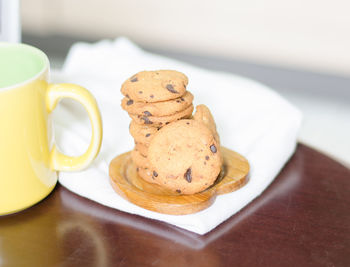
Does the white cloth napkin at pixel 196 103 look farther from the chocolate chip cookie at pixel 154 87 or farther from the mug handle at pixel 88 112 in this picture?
the chocolate chip cookie at pixel 154 87

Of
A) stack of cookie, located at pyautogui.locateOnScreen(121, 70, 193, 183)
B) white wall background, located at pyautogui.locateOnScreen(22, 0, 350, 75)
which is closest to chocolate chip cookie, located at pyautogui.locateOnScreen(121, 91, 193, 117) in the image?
stack of cookie, located at pyautogui.locateOnScreen(121, 70, 193, 183)

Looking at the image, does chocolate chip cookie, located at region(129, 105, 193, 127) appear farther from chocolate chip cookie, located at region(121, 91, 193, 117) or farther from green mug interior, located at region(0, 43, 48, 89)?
green mug interior, located at region(0, 43, 48, 89)

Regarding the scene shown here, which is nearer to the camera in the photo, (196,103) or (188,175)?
(188,175)

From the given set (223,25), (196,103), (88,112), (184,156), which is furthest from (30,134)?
(223,25)

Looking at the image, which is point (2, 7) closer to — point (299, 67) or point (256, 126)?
point (256, 126)

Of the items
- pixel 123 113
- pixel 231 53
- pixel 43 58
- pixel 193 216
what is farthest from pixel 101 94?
pixel 231 53

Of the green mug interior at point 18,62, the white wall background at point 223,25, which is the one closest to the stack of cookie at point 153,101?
the green mug interior at point 18,62

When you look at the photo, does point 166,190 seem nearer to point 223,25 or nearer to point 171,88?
point 171,88
